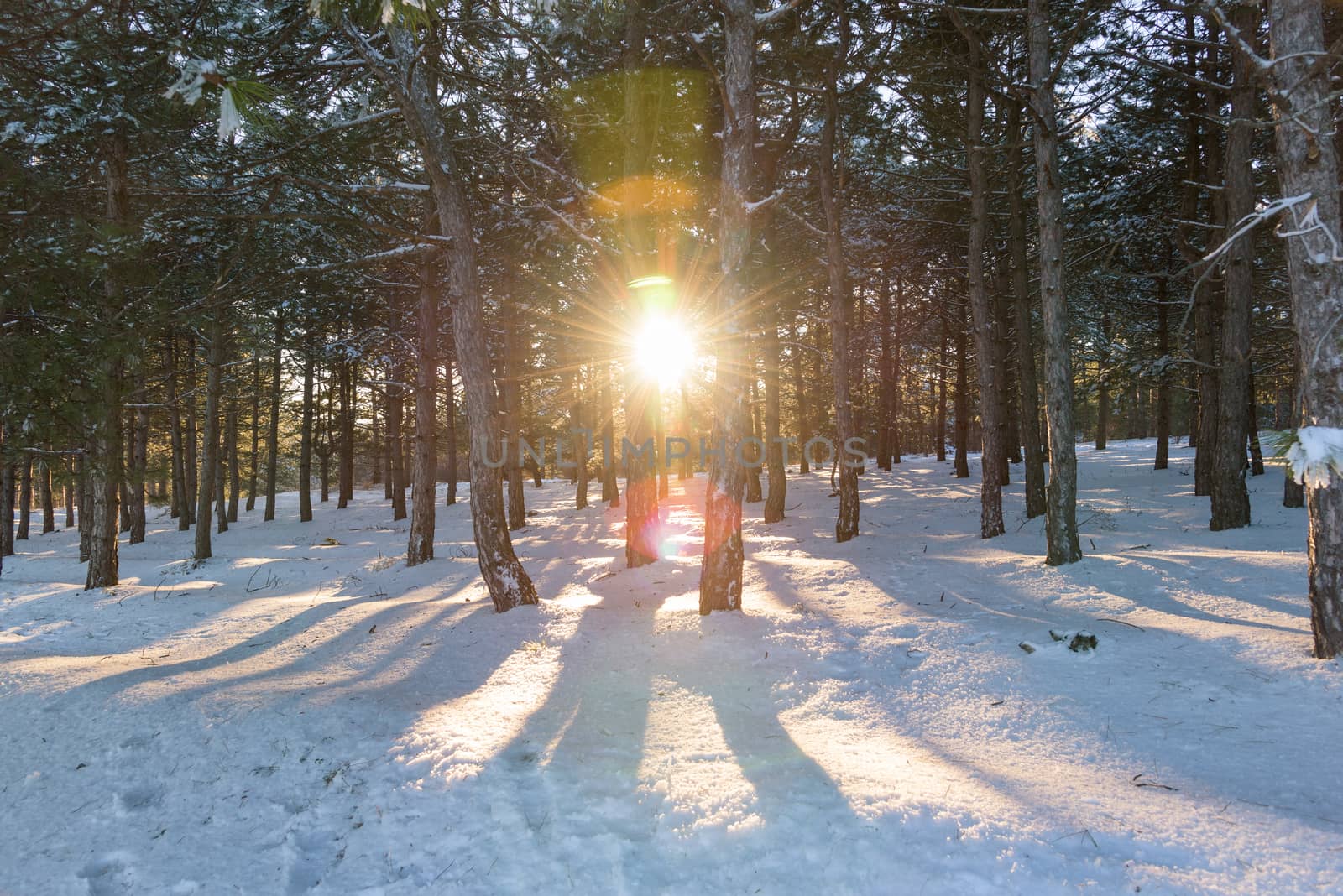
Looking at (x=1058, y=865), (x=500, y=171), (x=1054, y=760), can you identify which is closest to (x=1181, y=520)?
(x=1054, y=760)

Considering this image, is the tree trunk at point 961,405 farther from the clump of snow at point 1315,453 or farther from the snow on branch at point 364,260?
the clump of snow at point 1315,453

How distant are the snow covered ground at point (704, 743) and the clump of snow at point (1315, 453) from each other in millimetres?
1620

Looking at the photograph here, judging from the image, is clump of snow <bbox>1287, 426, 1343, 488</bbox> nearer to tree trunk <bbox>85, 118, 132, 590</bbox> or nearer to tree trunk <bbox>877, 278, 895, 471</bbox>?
tree trunk <bbox>85, 118, 132, 590</bbox>

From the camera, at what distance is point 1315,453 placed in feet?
12.0

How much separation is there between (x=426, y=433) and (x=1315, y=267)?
1275cm

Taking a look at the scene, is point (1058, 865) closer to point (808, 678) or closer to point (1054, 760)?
point (1054, 760)

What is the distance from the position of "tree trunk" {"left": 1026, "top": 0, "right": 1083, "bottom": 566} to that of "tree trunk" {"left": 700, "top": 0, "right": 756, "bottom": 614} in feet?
14.4

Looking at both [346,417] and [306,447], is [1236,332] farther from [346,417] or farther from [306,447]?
[306,447]

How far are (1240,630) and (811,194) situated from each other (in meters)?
11.9

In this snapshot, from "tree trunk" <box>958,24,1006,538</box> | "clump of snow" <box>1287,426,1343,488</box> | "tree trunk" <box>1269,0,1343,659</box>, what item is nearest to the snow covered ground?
"tree trunk" <box>1269,0,1343,659</box>

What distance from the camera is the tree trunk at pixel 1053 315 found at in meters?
8.37

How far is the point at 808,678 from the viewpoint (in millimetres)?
5410

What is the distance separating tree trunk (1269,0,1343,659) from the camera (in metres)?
4.50

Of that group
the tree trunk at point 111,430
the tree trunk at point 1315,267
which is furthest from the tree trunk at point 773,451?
the tree trunk at point 111,430
